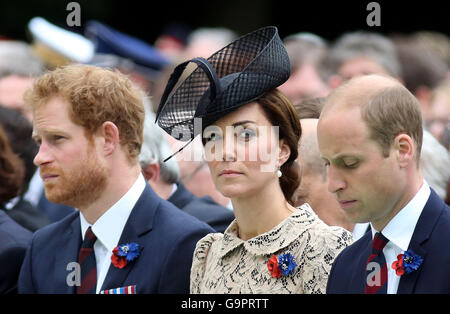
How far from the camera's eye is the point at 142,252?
4.68 metres

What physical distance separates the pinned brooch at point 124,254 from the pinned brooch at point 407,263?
1474 millimetres

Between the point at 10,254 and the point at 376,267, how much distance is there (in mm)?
2406

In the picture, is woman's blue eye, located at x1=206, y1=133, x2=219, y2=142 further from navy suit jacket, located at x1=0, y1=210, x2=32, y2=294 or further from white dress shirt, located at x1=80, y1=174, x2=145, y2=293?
navy suit jacket, located at x1=0, y1=210, x2=32, y2=294

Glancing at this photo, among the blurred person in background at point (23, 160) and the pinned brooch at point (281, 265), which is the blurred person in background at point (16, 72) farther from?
the pinned brooch at point (281, 265)

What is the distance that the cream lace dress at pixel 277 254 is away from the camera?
165 inches

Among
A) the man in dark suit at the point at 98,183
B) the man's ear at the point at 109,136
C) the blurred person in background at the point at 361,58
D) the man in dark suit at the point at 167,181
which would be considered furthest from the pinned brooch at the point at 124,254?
the blurred person in background at the point at 361,58

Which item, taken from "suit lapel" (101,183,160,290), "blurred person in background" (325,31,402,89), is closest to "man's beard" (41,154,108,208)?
"suit lapel" (101,183,160,290)

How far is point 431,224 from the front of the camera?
373 centimetres

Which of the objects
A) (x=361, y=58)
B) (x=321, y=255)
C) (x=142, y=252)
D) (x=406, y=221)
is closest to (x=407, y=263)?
(x=406, y=221)

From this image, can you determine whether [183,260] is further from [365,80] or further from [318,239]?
[365,80]

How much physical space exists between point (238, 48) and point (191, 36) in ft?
33.7

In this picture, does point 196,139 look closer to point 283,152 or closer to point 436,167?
point 436,167

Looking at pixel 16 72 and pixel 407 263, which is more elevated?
pixel 16 72
